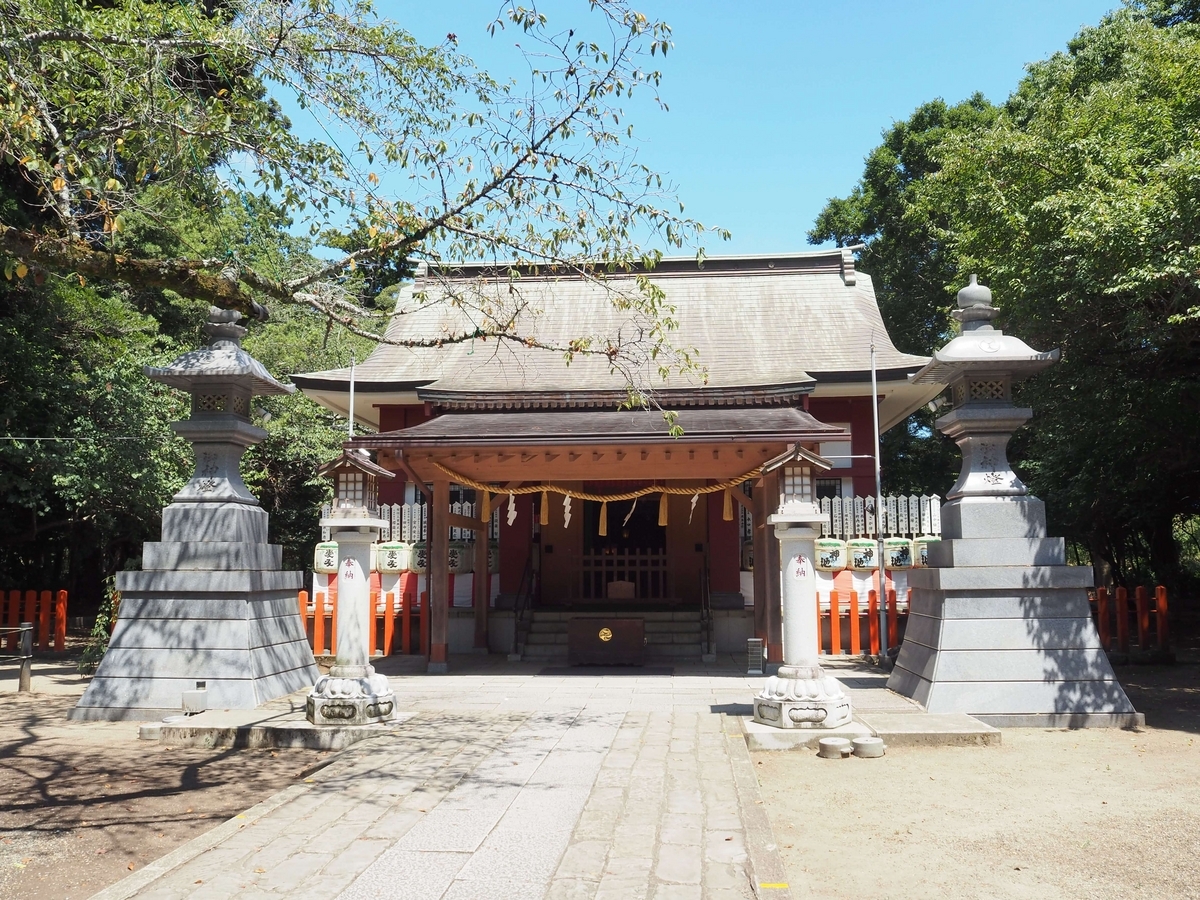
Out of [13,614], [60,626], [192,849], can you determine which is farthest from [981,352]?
[13,614]

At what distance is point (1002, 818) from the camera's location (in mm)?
5613

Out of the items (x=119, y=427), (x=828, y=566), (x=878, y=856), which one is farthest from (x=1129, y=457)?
(x=119, y=427)

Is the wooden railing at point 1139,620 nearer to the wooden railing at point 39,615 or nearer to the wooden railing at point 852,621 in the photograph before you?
the wooden railing at point 852,621

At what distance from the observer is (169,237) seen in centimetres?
1838

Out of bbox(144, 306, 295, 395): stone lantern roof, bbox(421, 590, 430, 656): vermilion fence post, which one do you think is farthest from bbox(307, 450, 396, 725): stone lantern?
bbox(421, 590, 430, 656): vermilion fence post

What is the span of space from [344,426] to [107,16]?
13060 mm

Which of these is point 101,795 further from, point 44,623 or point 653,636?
point 44,623

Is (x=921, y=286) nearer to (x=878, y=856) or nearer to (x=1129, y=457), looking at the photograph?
(x=1129, y=457)

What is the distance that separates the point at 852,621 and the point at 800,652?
6.59m

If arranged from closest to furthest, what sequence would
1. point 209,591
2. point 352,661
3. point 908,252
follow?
point 352,661, point 209,591, point 908,252

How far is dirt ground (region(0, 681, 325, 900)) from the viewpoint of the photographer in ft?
15.8

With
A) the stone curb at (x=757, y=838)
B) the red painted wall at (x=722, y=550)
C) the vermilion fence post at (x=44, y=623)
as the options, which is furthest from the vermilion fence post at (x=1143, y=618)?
the vermilion fence post at (x=44, y=623)

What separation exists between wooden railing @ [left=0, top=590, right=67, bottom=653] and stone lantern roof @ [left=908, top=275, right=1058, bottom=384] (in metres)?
14.3

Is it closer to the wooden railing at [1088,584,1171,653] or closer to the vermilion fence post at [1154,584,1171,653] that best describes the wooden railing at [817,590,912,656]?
the wooden railing at [1088,584,1171,653]
